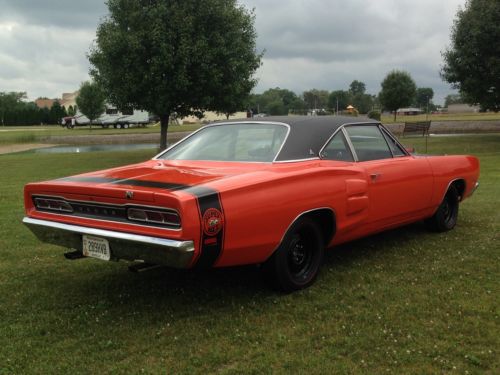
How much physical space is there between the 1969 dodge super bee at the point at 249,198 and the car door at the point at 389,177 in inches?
0.5

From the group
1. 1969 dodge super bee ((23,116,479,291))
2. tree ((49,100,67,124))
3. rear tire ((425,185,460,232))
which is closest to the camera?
1969 dodge super bee ((23,116,479,291))

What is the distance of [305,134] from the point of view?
15.3 ft

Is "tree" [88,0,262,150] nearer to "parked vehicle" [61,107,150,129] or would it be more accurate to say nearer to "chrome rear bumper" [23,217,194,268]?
"chrome rear bumper" [23,217,194,268]

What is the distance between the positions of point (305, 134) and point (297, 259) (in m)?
1.12

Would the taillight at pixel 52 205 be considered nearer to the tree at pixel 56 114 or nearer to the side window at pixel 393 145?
the side window at pixel 393 145

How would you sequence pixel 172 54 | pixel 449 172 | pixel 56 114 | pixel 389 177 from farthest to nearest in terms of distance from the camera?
pixel 56 114 < pixel 172 54 < pixel 449 172 < pixel 389 177

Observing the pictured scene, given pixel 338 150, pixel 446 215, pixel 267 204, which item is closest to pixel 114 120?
pixel 446 215

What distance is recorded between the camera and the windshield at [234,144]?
14.9ft

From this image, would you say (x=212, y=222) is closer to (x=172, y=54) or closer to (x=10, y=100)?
(x=172, y=54)

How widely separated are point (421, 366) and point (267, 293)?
1496 mm

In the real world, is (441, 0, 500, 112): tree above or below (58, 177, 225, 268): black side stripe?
above

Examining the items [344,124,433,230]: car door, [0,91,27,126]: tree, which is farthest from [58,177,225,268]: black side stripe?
[0,91,27,126]: tree

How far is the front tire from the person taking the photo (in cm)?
403

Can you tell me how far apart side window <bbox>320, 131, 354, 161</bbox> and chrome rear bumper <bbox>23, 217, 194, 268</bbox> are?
1831 mm
